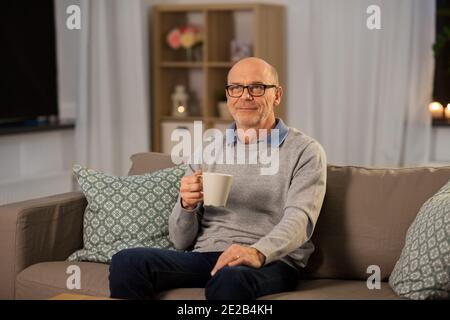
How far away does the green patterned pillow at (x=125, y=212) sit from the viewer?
2629 millimetres

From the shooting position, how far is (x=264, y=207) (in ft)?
7.95

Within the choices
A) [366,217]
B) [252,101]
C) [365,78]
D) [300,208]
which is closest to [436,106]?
[365,78]

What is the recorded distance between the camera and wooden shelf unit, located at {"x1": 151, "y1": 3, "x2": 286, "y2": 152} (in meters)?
4.75

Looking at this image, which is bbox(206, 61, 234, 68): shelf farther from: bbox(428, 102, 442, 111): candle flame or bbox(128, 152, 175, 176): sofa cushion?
bbox(128, 152, 175, 176): sofa cushion

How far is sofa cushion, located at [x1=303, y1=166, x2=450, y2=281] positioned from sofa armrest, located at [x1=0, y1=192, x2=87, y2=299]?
83 cm

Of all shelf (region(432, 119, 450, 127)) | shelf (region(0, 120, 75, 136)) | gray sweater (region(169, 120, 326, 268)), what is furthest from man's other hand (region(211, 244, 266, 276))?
shelf (region(432, 119, 450, 127))

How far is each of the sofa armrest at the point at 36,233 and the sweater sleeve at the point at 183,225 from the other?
16.5 inches

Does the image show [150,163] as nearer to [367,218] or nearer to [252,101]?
[252,101]

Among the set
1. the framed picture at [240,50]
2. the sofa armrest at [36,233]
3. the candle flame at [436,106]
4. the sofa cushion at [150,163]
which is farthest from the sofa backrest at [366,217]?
the framed picture at [240,50]

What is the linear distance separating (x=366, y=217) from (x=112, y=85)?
8.74 ft
